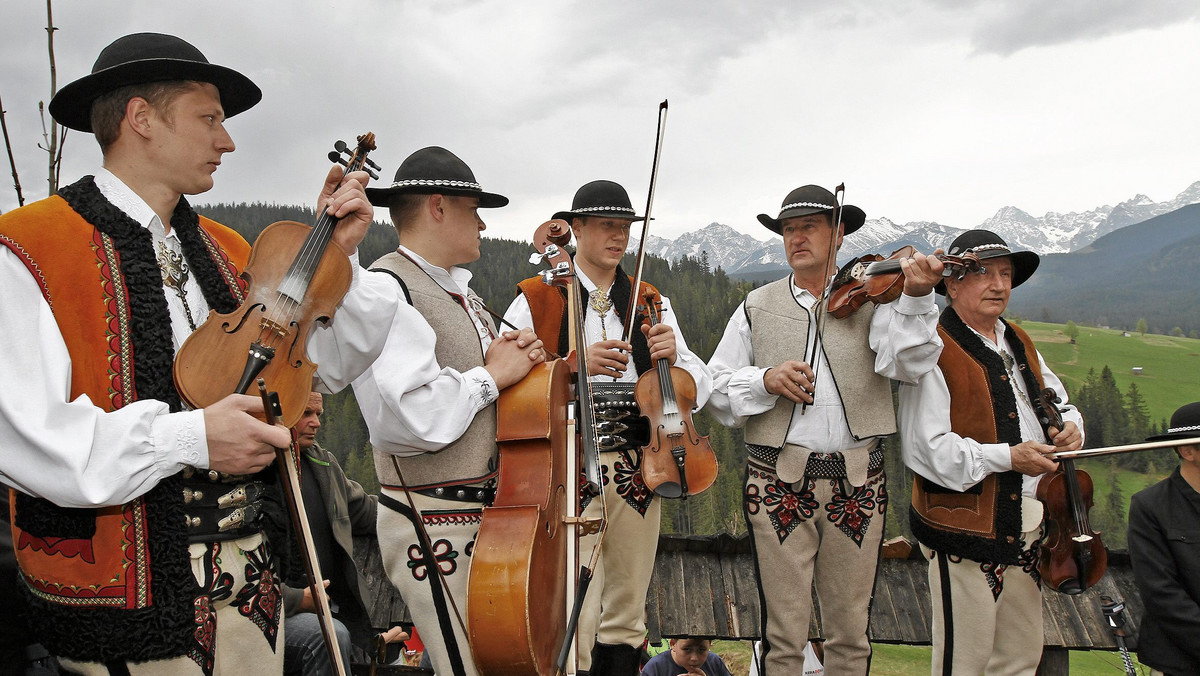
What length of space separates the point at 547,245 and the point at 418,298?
0.66m

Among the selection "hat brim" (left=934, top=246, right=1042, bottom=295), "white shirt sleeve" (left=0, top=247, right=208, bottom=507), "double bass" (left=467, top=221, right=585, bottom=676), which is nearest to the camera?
"white shirt sleeve" (left=0, top=247, right=208, bottom=507)

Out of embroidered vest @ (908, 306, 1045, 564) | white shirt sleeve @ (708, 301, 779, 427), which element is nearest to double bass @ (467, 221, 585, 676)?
white shirt sleeve @ (708, 301, 779, 427)

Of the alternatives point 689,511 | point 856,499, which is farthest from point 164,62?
point 689,511

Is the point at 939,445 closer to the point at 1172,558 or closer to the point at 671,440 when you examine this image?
the point at 671,440

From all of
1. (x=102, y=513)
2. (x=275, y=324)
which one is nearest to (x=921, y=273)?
(x=275, y=324)

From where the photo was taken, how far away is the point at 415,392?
7.68 feet

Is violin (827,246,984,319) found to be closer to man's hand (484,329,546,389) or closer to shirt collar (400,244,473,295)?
man's hand (484,329,546,389)

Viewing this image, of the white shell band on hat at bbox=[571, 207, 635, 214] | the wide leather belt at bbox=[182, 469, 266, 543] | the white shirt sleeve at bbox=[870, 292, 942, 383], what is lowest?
the wide leather belt at bbox=[182, 469, 266, 543]

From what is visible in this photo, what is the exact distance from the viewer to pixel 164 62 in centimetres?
172

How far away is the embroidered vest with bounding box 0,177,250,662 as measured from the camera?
60.8 inches

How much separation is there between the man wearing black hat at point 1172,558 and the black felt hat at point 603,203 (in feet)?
8.96

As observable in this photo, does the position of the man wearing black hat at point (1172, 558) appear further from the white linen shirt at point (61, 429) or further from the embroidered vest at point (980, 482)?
the white linen shirt at point (61, 429)

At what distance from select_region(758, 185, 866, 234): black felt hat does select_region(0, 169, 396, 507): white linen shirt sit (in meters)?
2.80

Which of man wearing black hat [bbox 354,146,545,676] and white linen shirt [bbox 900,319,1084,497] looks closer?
man wearing black hat [bbox 354,146,545,676]
